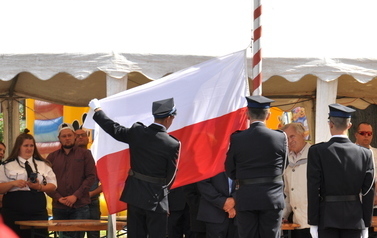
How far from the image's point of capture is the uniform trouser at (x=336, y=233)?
6541 millimetres

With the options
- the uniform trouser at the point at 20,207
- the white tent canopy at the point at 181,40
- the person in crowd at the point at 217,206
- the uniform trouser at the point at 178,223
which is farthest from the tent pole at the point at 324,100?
the uniform trouser at the point at 20,207

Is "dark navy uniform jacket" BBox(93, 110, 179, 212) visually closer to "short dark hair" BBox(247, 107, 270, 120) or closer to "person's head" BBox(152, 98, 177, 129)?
"person's head" BBox(152, 98, 177, 129)

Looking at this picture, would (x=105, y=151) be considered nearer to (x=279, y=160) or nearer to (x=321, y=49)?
(x=279, y=160)

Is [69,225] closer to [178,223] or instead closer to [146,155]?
[178,223]

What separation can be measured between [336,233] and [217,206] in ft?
4.79

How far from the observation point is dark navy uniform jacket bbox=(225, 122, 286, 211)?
6.55 m

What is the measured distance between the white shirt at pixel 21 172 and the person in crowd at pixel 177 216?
140cm

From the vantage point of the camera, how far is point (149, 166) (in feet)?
22.2

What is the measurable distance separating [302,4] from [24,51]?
3.17 meters

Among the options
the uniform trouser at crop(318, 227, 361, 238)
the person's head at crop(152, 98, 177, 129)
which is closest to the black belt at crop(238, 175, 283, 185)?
the uniform trouser at crop(318, 227, 361, 238)

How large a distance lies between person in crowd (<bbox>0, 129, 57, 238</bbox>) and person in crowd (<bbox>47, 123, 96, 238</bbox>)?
29cm

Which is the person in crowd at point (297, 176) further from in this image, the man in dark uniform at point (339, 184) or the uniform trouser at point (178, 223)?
the man in dark uniform at point (339, 184)

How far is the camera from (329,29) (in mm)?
8648

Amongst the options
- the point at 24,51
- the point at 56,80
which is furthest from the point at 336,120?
the point at 56,80
